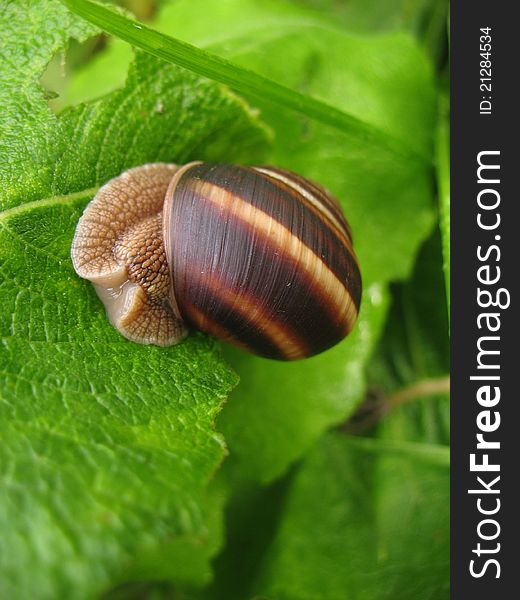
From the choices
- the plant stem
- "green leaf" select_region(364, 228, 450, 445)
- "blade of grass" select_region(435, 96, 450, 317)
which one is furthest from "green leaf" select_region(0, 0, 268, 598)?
"green leaf" select_region(364, 228, 450, 445)

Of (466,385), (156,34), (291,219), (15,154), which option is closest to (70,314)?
(15,154)

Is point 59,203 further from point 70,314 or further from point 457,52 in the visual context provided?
point 457,52

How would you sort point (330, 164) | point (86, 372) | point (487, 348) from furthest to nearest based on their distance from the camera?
1. point (330, 164)
2. point (487, 348)
3. point (86, 372)

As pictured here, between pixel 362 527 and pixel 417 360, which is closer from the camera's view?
pixel 362 527

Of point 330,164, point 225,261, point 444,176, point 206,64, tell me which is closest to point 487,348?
point 444,176

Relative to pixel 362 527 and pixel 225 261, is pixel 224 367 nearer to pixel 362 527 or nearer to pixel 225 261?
pixel 225 261

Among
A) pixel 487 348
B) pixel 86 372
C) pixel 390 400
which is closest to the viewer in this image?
pixel 86 372

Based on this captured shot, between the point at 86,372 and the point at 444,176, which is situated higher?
the point at 444,176

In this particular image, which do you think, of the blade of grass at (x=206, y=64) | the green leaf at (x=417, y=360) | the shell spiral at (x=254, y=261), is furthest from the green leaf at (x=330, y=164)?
the shell spiral at (x=254, y=261)
